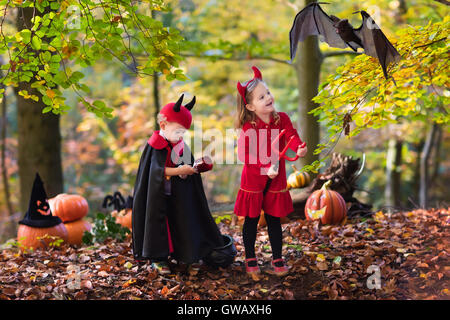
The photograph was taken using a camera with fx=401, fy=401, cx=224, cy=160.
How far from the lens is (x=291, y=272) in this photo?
340 centimetres

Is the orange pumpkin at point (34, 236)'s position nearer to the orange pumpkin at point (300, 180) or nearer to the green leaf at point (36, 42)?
the green leaf at point (36, 42)

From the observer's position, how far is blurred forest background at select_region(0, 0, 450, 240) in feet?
28.1


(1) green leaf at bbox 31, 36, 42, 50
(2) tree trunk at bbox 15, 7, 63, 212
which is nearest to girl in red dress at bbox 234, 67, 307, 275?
(1) green leaf at bbox 31, 36, 42, 50

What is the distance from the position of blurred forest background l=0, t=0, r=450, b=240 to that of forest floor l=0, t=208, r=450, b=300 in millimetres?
3472

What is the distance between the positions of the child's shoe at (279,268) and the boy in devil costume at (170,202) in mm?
533

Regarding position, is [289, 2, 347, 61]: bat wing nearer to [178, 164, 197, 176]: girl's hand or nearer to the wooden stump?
[178, 164, 197, 176]: girl's hand

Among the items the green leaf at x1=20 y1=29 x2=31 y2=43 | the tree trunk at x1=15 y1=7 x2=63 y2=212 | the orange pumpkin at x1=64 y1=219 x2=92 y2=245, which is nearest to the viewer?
the green leaf at x1=20 y1=29 x2=31 y2=43

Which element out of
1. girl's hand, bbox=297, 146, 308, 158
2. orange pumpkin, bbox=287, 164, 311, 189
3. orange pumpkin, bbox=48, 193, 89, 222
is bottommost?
orange pumpkin, bbox=48, 193, 89, 222

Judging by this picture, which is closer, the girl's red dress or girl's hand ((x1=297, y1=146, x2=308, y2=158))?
girl's hand ((x1=297, y1=146, x2=308, y2=158))

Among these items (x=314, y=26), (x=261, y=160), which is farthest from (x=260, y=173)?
(x=314, y=26)

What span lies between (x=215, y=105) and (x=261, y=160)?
25.5ft

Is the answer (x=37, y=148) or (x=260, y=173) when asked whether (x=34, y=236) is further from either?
(x=260, y=173)

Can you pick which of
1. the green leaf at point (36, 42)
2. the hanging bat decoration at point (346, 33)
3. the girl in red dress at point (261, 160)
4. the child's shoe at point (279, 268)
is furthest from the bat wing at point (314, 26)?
the green leaf at point (36, 42)
